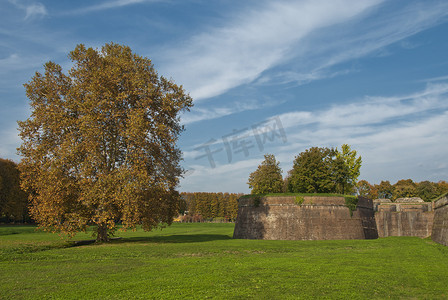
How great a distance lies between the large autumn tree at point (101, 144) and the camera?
1014 inches

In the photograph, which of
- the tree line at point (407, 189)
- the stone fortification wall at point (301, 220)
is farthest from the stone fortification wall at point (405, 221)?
the tree line at point (407, 189)

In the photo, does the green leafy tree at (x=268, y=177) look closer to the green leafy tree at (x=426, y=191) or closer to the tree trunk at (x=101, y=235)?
the tree trunk at (x=101, y=235)

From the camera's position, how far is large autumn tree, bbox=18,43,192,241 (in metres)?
25.8

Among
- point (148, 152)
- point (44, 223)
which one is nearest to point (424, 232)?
point (148, 152)

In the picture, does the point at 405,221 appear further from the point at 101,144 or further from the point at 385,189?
the point at 385,189

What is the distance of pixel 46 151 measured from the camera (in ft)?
89.4

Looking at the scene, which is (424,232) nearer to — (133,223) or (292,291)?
(133,223)

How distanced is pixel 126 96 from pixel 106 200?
26.9 ft

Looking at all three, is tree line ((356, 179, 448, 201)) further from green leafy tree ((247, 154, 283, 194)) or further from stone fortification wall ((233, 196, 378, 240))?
stone fortification wall ((233, 196, 378, 240))

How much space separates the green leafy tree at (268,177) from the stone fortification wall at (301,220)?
74.1ft

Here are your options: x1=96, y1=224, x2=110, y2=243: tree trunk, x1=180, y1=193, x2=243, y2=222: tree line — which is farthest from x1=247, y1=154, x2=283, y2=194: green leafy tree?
x1=180, y1=193, x2=243, y2=222: tree line

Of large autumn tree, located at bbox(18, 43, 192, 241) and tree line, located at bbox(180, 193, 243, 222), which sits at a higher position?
large autumn tree, located at bbox(18, 43, 192, 241)

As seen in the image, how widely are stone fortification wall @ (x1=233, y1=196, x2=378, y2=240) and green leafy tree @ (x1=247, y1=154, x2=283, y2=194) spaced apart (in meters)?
22.6

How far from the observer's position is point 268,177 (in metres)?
62.6
